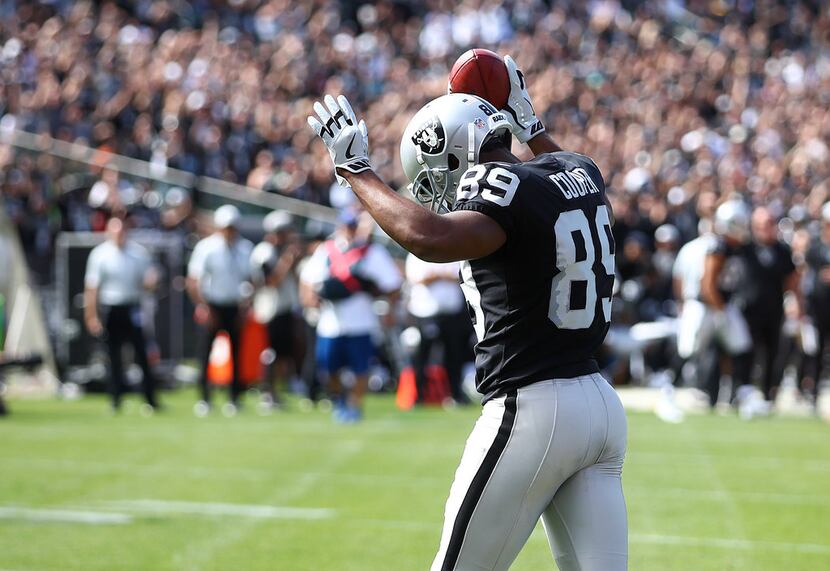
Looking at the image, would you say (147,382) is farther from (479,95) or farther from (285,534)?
(479,95)

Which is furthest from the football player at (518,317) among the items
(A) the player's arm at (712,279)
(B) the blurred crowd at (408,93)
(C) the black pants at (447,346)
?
(B) the blurred crowd at (408,93)

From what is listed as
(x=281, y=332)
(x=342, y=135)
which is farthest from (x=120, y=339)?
(x=342, y=135)

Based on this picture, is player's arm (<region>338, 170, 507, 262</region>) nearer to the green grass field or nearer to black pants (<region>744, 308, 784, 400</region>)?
the green grass field

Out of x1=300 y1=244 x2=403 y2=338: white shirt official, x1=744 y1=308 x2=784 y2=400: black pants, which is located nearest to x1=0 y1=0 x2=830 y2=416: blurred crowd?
x1=744 y1=308 x2=784 y2=400: black pants

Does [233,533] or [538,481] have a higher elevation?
[538,481]

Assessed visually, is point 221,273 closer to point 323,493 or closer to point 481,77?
point 323,493

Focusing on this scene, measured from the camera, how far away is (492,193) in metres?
3.64

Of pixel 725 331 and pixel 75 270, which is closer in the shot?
pixel 725 331

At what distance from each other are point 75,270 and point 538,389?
14.4 m

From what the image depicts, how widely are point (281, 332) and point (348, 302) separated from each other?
2536 mm

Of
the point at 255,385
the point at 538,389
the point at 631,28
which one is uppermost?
the point at 631,28

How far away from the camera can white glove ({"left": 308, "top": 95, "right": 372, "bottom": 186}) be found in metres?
3.90

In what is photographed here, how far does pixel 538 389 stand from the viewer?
377 cm

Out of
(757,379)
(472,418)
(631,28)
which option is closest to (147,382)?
(472,418)
